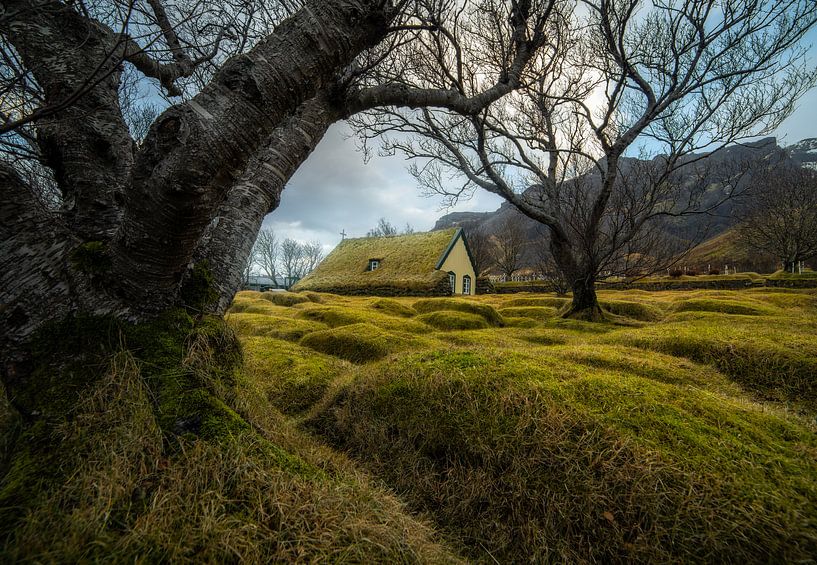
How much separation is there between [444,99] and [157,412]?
4458 mm

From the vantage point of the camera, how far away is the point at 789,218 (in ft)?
84.6

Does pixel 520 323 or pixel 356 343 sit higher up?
pixel 356 343

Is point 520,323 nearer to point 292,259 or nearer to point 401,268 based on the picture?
point 401,268

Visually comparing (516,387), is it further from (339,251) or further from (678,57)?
(339,251)

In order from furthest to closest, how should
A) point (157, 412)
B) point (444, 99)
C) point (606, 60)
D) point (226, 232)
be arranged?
point (606, 60), point (444, 99), point (226, 232), point (157, 412)

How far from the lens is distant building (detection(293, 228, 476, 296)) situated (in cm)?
2591

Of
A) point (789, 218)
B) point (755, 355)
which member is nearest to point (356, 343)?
point (755, 355)

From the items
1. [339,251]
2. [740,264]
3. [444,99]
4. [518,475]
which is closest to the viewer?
[518,475]

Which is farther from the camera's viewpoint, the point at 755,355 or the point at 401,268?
the point at 401,268

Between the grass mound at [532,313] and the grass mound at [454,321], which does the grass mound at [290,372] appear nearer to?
the grass mound at [454,321]

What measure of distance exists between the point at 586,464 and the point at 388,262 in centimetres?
2763

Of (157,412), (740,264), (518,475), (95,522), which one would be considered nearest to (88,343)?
(157,412)

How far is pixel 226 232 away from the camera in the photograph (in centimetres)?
301

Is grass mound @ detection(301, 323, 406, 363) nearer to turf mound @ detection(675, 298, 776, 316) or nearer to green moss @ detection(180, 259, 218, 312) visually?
green moss @ detection(180, 259, 218, 312)
